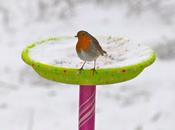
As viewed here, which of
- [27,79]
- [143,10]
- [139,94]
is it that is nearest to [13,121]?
[27,79]

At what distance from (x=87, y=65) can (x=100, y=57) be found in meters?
0.09

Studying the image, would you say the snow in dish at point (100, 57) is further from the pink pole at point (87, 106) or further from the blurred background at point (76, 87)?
the blurred background at point (76, 87)

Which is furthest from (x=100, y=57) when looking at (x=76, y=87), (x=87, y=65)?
(x=76, y=87)

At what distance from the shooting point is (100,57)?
1.47 meters

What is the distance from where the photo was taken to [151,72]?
268 cm

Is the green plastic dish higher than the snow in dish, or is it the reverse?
the snow in dish

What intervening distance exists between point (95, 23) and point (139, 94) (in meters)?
0.84

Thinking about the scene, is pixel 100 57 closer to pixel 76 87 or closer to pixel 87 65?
pixel 87 65

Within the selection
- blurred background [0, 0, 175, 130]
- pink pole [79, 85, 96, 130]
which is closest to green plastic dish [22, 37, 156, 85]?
pink pole [79, 85, 96, 130]

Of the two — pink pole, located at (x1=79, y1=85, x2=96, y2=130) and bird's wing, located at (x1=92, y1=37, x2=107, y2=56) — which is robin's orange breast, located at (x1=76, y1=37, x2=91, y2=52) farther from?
pink pole, located at (x1=79, y1=85, x2=96, y2=130)

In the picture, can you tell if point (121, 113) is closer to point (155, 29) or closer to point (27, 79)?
point (27, 79)

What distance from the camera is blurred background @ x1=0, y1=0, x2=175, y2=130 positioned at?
223cm

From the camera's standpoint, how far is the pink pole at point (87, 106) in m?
1.49

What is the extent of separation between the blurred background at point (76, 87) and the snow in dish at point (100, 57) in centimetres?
A: 65
